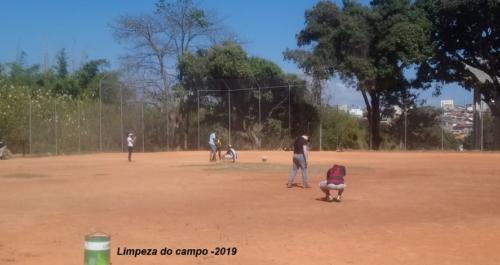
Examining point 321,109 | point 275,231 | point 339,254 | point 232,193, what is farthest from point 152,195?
point 321,109

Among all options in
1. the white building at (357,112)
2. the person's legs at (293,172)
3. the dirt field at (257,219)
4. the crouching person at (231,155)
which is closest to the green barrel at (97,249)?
the dirt field at (257,219)

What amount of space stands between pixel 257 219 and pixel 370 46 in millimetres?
33044

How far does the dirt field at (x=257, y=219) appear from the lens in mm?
8508

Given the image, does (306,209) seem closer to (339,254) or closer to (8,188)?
(339,254)

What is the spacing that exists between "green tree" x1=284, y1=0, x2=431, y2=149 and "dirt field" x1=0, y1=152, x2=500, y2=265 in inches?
832

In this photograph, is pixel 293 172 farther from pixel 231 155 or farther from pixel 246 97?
pixel 246 97

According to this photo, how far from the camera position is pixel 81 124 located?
40875mm

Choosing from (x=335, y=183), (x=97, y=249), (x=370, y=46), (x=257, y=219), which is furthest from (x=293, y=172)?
(x=370, y=46)

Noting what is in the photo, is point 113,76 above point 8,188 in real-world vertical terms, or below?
above

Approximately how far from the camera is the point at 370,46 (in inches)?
1679

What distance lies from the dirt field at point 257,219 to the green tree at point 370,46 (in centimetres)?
2113

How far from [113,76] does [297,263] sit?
41.2m

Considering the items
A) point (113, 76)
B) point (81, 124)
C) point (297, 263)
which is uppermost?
point (113, 76)

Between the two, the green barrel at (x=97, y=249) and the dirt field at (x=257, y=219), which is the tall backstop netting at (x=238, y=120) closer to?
the dirt field at (x=257, y=219)
